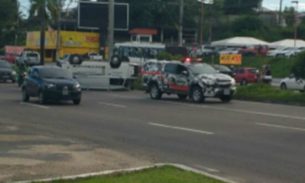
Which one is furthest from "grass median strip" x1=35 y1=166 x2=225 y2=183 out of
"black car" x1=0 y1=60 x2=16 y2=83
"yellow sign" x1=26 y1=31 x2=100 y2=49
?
"yellow sign" x1=26 y1=31 x2=100 y2=49

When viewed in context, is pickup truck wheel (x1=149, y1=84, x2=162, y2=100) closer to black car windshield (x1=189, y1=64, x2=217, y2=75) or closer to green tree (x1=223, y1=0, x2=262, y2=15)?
black car windshield (x1=189, y1=64, x2=217, y2=75)

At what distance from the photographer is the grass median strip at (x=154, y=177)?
35.5 feet

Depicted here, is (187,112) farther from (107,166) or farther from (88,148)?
(107,166)

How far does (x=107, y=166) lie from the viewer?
502 inches

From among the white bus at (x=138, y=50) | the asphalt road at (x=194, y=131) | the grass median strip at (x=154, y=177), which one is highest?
the white bus at (x=138, y=50)

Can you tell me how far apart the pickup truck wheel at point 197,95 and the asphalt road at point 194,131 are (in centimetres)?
74

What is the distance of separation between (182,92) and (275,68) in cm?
3942

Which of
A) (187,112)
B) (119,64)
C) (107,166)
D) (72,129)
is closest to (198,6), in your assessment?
(119,64)

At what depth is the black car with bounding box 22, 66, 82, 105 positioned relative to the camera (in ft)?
93.8

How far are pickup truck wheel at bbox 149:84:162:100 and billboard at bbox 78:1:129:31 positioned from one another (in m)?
36.0

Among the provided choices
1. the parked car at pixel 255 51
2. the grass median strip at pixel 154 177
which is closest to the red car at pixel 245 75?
the parked car at pixel 255 51

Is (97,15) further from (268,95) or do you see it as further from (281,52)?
(268,95)

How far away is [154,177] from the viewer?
11.2 meters

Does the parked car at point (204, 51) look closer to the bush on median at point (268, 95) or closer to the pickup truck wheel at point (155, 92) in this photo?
the bush on median at point (268, 95)
